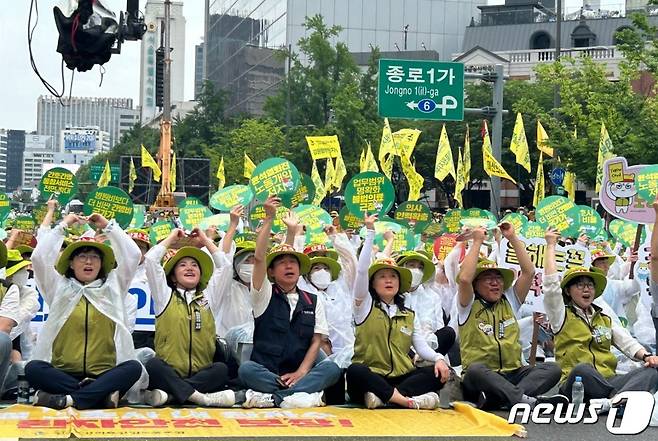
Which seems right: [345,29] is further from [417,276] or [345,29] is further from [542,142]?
[417,276]

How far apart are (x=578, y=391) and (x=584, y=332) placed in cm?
54

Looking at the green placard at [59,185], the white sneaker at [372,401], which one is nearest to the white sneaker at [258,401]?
the white sneaker at [372,401]

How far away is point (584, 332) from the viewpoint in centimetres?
944

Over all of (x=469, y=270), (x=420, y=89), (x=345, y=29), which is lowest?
(x=469, y=270)

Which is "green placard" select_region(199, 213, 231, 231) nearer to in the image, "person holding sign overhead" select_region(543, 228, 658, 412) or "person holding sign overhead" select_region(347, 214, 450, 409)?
"person holding sign overhead" select_region(347, 214, 450, 409)

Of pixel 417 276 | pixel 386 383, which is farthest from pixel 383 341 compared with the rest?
pixel 417 276

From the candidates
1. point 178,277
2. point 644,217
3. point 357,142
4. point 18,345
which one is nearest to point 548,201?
point 644,217

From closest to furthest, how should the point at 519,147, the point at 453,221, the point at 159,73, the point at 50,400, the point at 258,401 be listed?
the point at 50,400 → the point at 258,401 → the point at 453,221 → the point at 519,147 → the point at 159,73

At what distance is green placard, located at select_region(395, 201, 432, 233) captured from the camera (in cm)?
1473

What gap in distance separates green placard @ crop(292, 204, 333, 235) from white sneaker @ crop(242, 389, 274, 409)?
11.9ft

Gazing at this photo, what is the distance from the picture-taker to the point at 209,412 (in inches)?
342

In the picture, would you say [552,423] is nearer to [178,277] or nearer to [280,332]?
[280,332]

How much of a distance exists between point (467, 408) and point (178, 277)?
247 centimetres

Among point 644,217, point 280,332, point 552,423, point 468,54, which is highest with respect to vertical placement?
point 468,54
